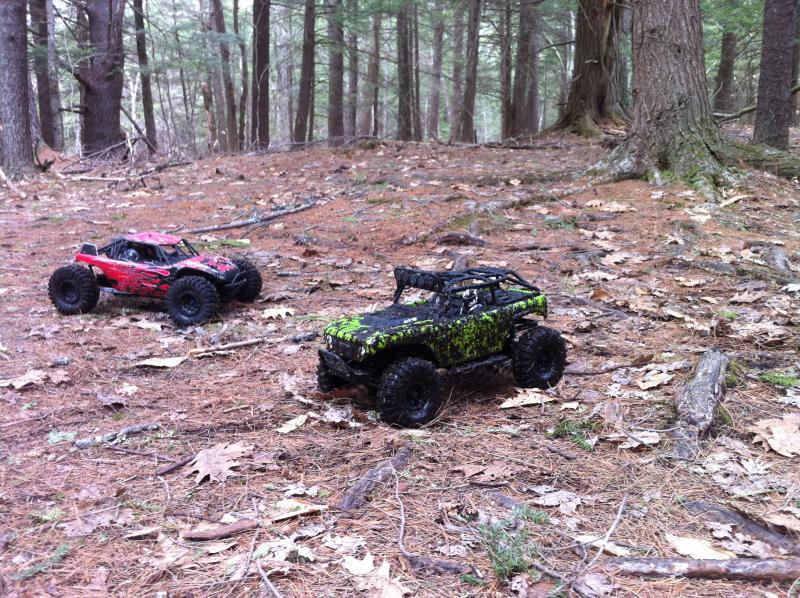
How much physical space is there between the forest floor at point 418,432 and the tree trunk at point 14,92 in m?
8.19

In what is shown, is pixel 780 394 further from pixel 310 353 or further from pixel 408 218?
pixel 408 218

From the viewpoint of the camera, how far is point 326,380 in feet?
15.2

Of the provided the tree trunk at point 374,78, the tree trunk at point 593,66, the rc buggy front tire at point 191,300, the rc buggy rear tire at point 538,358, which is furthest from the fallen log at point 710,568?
the tree trunk at point 374,78

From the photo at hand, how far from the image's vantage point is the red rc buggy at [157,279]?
6535mm

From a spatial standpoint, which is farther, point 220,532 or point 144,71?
point 144,71

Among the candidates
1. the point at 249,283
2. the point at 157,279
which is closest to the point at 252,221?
the point at 249,283

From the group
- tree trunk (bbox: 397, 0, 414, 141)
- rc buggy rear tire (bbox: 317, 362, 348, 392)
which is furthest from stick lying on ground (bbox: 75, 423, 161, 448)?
tree trunk (bbox: 397, 0, 414, 141)

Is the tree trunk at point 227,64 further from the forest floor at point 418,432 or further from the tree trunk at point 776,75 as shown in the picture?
the tree trunk at point 776,75

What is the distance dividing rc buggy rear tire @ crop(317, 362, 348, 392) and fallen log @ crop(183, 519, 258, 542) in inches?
65.6

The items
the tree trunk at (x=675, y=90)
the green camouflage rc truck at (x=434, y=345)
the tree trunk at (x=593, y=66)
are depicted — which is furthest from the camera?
the tree trunk at (x=593, y=66)

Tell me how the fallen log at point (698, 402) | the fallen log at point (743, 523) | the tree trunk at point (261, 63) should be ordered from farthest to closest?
the tree trunk at point (261, 63) → the fallen log at point (698, 402) → the fallen log at point (743, 523)

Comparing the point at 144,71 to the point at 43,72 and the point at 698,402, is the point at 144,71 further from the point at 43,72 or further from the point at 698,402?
the point at 698,402

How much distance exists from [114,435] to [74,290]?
3.51 meters

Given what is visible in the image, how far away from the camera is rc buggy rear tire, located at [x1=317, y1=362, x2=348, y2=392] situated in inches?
182
